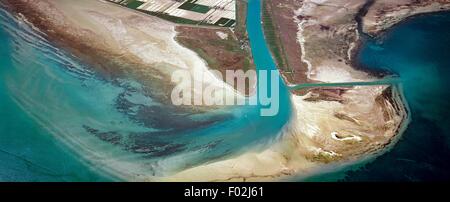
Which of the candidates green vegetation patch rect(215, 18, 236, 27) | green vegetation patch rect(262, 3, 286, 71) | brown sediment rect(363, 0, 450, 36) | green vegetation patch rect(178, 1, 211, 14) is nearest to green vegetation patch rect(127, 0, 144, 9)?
green vegetation patch rect(178, 1, 211, 14)

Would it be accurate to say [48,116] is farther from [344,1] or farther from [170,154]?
[344,1]

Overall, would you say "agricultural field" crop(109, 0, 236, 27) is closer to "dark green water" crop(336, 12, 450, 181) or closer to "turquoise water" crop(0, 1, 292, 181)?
"turquoise water" crop(0, 1, 292, 181)

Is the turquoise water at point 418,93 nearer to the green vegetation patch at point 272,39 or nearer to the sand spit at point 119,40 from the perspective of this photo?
the green vegetation patch at point 272,39

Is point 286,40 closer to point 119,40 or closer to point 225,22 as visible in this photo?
point 225,22

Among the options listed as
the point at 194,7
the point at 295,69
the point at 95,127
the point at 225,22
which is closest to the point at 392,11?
the point at 295,69

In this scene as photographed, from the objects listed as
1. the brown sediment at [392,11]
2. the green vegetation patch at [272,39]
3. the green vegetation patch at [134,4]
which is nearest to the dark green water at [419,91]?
the brown sediment at [392,11]
